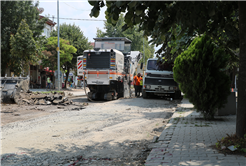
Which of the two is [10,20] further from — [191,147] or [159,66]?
[191,147]

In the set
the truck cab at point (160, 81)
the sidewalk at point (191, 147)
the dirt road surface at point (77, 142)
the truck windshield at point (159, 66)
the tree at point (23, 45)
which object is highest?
the tree at point (23, 45)

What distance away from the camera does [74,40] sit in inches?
1631

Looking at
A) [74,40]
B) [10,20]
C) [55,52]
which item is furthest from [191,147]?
[74,40]

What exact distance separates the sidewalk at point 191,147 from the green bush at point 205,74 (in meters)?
0.68

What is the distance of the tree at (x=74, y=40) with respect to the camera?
39.8m

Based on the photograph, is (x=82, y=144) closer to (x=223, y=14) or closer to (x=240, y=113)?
(x=240, y=113)

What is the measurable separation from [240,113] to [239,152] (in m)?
0.68

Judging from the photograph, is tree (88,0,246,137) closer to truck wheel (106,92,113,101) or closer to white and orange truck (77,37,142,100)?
white and orange truck (77,37,142,100)

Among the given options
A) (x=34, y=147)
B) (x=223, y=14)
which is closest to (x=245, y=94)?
(x=223, y=14)

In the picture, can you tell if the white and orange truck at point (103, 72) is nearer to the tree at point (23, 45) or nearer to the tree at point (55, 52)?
the tree at point (23, 45)

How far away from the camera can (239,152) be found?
4.20 meters

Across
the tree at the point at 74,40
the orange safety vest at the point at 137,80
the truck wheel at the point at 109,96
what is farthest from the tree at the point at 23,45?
the tree at the point at 74,40

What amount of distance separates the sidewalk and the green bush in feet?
2.22

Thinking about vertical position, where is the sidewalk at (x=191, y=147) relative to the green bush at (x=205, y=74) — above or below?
below
